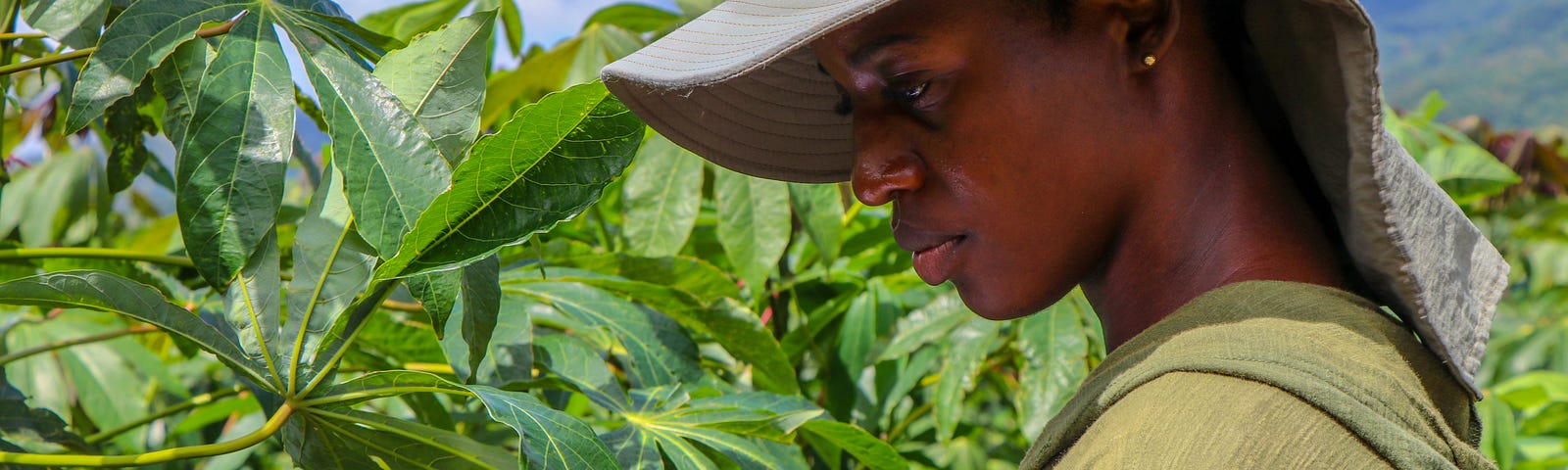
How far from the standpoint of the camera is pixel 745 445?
0.95m

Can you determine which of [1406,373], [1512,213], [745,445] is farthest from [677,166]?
[1512,213]

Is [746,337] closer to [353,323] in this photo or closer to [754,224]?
[754,224]

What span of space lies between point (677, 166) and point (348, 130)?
1.95ft

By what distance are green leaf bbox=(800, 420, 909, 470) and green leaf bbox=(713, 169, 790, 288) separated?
27 centimetres

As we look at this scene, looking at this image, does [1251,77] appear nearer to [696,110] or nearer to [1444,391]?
[1444,391]

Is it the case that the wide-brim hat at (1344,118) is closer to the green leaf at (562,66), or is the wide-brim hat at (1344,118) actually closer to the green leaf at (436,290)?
the green leaf at (436,290)

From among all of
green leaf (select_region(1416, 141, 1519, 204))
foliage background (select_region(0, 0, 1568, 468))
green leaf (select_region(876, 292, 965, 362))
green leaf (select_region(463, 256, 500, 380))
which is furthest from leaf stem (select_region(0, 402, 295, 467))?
green leaf (select_region(1416, 141, 1519, 204))

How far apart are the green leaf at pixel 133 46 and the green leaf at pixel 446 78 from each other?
0.27 ft

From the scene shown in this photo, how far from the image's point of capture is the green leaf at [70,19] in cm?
81

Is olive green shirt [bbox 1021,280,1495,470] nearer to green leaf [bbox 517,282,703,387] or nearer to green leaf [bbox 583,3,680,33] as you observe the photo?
green leaf [bbox 517,282,703,387]

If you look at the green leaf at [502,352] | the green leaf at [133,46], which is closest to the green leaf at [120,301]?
the green leaf at [133,46]

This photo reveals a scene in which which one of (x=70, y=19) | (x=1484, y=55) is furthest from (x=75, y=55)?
(x=1484, y=55)

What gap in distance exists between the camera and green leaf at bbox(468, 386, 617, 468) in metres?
0.68

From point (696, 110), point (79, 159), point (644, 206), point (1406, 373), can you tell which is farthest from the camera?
point (79, 159)
